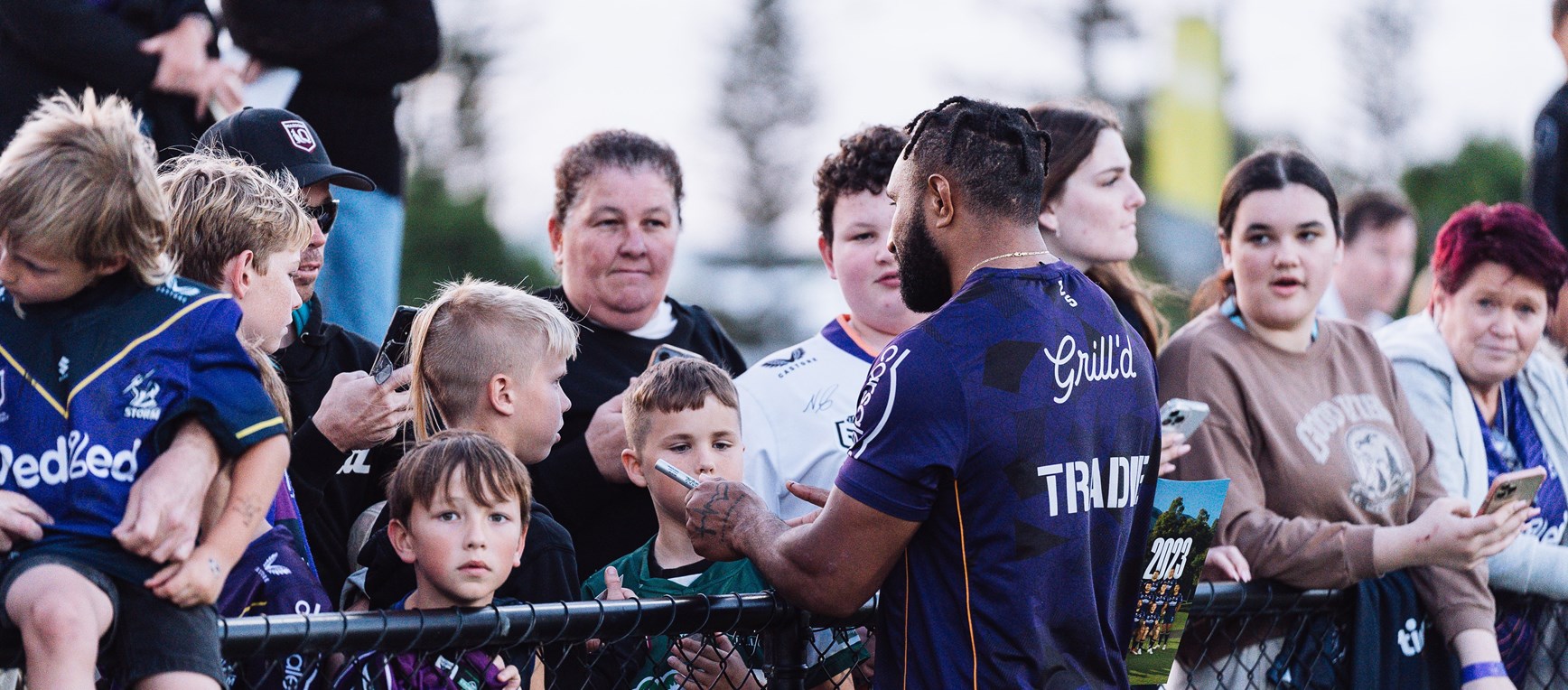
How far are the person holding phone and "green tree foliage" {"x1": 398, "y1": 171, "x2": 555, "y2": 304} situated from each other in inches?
713

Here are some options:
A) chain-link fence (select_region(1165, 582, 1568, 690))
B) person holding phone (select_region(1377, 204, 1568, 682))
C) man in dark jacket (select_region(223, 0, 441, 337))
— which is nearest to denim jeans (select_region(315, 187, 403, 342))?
man in dark jacket (select_region(223, 0, 441, 337))

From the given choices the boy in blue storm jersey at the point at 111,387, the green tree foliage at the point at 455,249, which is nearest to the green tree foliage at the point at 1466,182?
the green tree foliage at the point at 455,249

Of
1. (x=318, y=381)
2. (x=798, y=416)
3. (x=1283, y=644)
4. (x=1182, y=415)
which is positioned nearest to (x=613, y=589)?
(x=798, y=416)

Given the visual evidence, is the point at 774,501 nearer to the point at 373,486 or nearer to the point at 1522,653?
the point at 373,486

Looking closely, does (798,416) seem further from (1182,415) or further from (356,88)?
(356,88)

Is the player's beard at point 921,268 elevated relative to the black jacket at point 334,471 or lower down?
elevated

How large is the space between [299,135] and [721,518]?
58.2 inches

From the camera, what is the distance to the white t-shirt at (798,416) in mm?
3947

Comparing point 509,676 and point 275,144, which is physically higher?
point 275,144

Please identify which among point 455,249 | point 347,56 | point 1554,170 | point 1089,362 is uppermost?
point 1554,170

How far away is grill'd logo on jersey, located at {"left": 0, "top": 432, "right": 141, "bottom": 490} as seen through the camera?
7.94 feet

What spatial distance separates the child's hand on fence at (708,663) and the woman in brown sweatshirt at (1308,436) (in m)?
1.47

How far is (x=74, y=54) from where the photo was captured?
4.37m

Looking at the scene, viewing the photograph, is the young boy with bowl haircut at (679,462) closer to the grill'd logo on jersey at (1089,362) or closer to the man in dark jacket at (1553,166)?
the grill'd logo on jersey at (1089,362)
